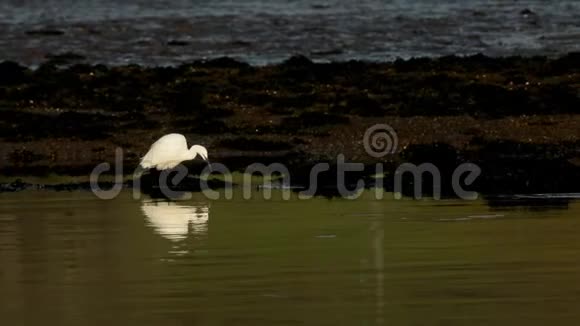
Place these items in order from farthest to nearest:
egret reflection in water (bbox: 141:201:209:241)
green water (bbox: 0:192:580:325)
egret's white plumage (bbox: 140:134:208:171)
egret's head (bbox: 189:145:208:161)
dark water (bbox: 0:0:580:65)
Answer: dark water (bbox: 0:0:580:65), egret's head (bbox: 189:145:208:161), egret's white plumage (bbox: 140:134:208:171), egret reflection in water (bbox: 141:201:209:241), green water (bbox: 0:192:580:325)

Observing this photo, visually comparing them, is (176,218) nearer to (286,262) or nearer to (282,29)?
(286,262)

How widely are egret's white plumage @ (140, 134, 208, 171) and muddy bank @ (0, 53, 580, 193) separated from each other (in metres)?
0.24

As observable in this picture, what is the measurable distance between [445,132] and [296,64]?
6829 millimetres

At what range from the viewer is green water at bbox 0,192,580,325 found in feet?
31.8

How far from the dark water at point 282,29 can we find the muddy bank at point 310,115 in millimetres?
5372

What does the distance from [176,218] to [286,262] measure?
3.04 metres

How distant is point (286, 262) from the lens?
1170 cm

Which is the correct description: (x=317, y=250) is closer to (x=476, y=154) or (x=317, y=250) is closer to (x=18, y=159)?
(x=476, y=154)

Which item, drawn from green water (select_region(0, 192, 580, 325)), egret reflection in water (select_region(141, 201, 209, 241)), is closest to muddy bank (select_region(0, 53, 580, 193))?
egret reflection in water (select_region(141, 201, 209, 241))

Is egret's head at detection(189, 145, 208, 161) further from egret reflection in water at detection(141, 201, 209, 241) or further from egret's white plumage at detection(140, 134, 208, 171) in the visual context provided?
egret reflection in water at detection(141, 201, 209, 241)

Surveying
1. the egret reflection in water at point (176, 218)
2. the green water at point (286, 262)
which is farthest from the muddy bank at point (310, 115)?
the green water at point (286, 262)

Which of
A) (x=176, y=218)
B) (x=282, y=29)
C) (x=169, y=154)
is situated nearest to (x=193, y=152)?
(x=169, y=154)

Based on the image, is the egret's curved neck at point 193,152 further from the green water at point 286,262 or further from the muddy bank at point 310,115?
the green water at point 286,262

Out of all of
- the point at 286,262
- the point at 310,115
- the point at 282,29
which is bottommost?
the point at 286,262
